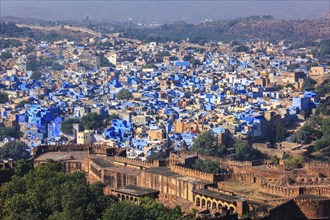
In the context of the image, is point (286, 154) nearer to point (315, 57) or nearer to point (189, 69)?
point (189, 69)

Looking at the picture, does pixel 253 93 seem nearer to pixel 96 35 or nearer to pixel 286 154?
pixel 286 154

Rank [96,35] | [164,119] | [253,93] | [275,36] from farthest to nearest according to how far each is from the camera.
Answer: [275,36]
[96,35]
[253,93]
[164,119]

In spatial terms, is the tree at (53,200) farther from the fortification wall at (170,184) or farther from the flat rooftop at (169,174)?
the flat rooftop at (169,174)

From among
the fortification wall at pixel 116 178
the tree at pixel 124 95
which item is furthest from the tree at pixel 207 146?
the tree at pixel 124 95

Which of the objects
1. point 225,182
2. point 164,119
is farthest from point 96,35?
point 225,182

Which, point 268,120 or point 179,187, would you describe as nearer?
point 179,187

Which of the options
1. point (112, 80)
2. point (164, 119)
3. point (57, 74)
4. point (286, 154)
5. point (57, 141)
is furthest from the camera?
point (57, 74)

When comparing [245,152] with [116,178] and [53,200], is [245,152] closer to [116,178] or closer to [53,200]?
[116,178]

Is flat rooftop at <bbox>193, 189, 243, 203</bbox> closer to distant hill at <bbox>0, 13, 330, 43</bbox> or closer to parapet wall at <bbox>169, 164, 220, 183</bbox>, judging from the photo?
parapet wall at <bbox>169, 164, 220, 183</bbox>
